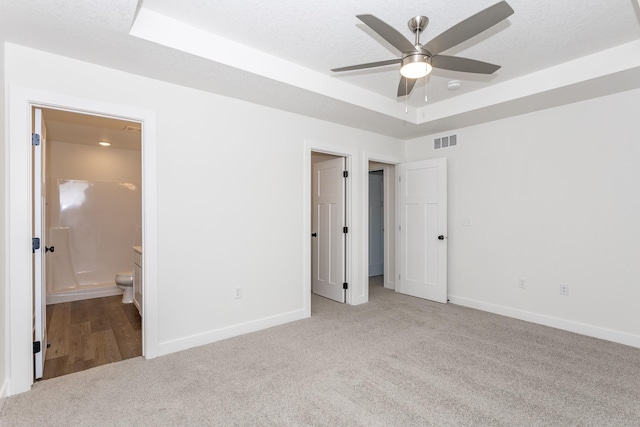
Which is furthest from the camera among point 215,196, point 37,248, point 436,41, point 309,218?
point 309,218

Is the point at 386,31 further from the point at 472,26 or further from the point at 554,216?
the point at 554,216

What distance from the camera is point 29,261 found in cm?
228

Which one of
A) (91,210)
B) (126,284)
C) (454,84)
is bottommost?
(126,284)

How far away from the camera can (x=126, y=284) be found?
447 centimetres

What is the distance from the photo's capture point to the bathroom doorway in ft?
13.1

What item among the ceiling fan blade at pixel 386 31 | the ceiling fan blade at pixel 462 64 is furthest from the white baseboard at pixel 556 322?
the ceiling fan blade at pixel 386 31

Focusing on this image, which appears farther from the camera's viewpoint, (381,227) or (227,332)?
(381,227)

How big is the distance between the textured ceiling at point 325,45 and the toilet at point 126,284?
9.66 ft

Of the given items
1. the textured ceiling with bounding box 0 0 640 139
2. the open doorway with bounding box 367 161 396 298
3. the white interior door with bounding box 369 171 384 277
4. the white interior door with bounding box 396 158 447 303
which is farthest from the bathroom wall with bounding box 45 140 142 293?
the white interior door with bounding box 396 158 447 303

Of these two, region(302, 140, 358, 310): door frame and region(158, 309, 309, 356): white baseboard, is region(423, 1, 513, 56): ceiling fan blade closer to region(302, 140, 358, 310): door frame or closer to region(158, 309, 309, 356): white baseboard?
region(302, 140, 358, 310): door frame

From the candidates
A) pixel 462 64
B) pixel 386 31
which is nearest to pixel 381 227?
pixel 462 64

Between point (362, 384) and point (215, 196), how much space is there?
6.73ft

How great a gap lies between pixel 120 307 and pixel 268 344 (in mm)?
2598

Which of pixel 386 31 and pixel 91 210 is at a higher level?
pixel 386 31
